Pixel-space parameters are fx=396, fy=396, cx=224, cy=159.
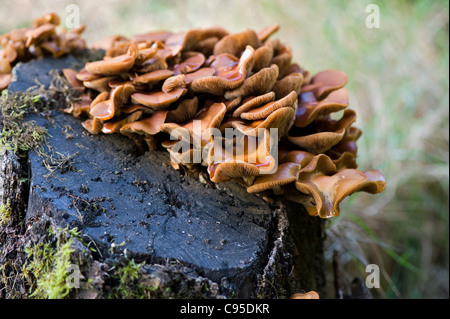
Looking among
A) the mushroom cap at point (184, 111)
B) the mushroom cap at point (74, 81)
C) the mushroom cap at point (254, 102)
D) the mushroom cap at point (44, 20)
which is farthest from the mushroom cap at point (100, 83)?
the mushroom cap at point (44, 20)

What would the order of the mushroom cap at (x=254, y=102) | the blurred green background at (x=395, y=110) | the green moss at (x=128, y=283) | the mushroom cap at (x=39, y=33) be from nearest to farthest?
the green moss at (x=128, y=283) → the mushroom cap at (x=254, y=102) → the mushroom cap at (x=39, y=33) → the blurred green background at (x=395, y=110)

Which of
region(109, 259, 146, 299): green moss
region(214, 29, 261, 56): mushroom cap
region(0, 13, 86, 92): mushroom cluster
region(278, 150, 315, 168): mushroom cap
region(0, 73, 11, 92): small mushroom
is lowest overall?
region(109, 259, 146, 299): green moss

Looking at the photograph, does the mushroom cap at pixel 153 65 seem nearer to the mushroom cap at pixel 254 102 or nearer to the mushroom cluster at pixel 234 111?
the mushroom cluster at pixel 234 111

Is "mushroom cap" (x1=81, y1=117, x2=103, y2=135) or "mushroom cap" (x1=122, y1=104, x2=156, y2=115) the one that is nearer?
"mushroom cap" (x1=122, y1=104, x2=156, y2=115)

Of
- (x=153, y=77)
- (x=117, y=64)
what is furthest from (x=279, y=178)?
(x=117, y=64)

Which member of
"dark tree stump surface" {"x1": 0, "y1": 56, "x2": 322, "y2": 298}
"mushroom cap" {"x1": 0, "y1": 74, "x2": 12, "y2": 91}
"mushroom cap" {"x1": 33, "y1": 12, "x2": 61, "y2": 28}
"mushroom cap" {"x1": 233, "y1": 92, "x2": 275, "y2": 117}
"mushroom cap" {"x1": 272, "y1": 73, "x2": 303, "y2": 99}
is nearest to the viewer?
"dark tree stump surface" {"x1": 0, "y1": 56, "x2": 322, "y2": 298}

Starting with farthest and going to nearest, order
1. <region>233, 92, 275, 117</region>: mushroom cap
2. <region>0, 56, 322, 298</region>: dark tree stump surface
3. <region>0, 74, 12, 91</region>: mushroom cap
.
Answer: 1. <region>0, 74, 12, 91</region>: mushroom cap
2. <region>233, 92, 275, 117</region>: mushroom cap
3. <region>0, 56, 322, 298</region>: dark tree stump surface

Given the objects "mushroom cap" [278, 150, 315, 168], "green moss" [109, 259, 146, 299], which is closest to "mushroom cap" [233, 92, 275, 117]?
"mushroom cap" [278, 150, 315, 168]

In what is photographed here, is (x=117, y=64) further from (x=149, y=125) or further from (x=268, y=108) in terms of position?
(x=268, y=108)

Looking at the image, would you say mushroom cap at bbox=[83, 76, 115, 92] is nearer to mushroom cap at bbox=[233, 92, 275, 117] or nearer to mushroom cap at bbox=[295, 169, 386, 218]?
mushroom cap at bbox=[233, 92, 275, 117]
